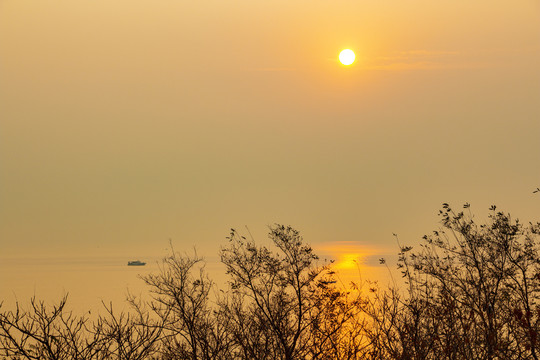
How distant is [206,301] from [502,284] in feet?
54.6

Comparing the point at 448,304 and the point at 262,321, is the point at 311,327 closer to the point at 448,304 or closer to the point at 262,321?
the point at 262,321

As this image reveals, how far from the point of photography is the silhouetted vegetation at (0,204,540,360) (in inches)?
1074

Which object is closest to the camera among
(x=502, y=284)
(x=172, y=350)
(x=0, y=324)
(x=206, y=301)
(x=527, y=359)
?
(x=0, y=324)

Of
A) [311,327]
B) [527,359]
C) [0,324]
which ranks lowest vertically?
[527,359]

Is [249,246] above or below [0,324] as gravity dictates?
above

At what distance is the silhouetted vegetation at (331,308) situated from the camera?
27.3m

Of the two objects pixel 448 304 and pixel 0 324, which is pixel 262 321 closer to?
pixel 448 304

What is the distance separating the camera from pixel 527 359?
2503 cm

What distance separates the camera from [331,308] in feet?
117

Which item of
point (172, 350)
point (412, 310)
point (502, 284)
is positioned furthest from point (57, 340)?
point (502, 284)

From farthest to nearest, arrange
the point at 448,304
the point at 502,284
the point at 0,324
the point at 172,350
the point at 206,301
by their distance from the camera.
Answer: the point at 206,301
the point at 172,350
the point at 502,284
the point at 448,304
the point at 0,324

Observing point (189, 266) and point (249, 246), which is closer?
point (249, 246)

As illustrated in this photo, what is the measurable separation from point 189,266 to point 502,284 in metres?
18.1

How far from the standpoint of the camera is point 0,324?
22125mm
